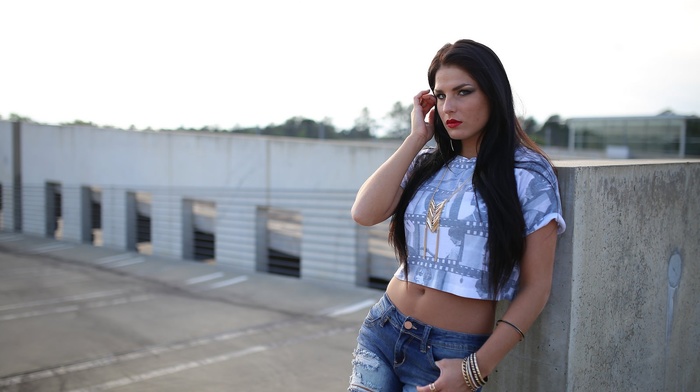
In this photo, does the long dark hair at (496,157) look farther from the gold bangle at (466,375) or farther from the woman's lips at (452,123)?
the gold bangle at (466,375)

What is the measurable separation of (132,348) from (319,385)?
6.80 ft

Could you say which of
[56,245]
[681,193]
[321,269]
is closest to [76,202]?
[56,245]

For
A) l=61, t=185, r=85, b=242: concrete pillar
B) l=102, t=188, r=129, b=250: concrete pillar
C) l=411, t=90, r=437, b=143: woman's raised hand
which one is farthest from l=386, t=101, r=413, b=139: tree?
l=411, t=90, r=437, b=143: woman's raised hand

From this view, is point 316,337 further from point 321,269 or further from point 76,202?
point 76,202

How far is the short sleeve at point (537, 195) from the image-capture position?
1.97m

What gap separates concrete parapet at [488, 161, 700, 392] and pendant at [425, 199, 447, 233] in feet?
1.55

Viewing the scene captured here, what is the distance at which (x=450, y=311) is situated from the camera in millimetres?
2049

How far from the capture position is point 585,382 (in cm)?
243

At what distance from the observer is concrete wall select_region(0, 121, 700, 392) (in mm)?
2377

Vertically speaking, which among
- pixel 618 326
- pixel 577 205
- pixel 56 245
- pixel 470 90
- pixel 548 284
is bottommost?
pixel 56 245

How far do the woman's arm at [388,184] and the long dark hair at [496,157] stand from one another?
0.08 m

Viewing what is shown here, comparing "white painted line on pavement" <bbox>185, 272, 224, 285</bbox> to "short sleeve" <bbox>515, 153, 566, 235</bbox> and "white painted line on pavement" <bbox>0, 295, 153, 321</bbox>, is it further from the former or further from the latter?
"short sleeve" <bbox>515, 153, 566, 235</bbox>

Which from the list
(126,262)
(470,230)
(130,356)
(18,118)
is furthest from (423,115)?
(18,118)

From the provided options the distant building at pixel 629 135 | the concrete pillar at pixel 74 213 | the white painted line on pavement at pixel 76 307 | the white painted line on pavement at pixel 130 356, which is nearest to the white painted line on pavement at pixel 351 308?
the white painted line on pavement at pixel 130 356
